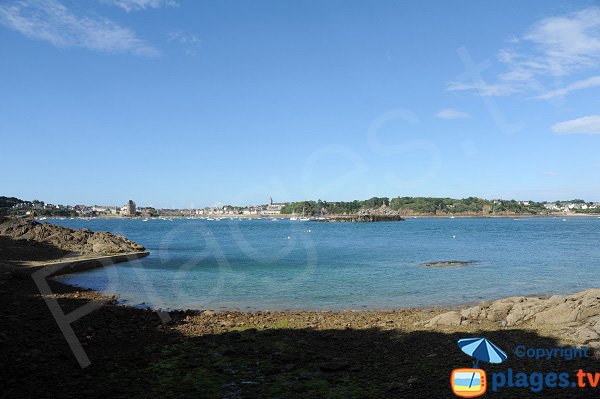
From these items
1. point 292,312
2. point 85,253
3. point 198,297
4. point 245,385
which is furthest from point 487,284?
point 85,253

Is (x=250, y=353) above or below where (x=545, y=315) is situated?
below

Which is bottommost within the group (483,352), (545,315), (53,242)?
(545,315)

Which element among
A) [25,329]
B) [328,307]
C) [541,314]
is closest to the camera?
[25,329]

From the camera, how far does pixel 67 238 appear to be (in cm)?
4959

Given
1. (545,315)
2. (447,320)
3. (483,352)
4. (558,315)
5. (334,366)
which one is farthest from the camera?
(447,320)

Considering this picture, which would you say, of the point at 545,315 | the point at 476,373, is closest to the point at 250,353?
the point at 476,373

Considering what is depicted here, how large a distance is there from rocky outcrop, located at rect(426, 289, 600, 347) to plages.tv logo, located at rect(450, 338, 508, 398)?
5087mm

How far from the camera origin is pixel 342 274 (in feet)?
120

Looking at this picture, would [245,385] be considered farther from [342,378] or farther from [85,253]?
[85,253]

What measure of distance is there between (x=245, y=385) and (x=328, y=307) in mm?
13499

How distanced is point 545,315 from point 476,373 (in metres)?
7.46

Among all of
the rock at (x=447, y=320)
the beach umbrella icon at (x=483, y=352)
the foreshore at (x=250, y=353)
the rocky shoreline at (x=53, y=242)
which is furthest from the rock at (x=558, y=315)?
the rocky shoreline at (x=53, y=242)

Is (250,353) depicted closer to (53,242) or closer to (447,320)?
(447,320)

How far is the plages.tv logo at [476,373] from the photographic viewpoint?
9.09 m
